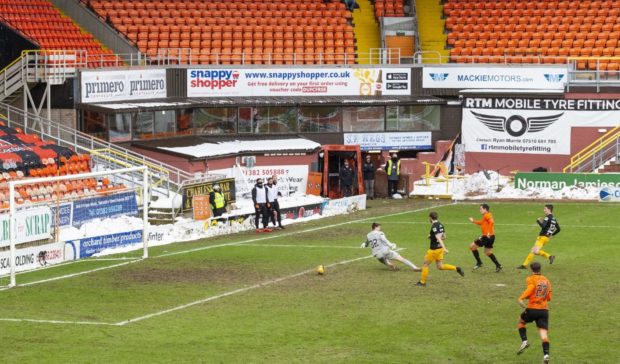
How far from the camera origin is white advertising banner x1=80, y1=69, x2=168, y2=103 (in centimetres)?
4950

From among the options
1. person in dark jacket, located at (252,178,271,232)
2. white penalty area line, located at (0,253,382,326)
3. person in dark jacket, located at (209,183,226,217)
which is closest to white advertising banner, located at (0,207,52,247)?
white penalty area line, located at (0,253,382,326)

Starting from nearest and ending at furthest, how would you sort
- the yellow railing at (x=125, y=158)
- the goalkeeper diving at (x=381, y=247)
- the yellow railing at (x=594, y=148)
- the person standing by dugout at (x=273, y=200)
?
the goalkeeper diving at (x=381, y=247), the person standing by dugout at (x=273, y=200), the yellow railing at (x=125, y=158), the yellow railing at (x=594, y=148)

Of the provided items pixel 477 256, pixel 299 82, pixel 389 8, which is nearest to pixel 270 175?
pixel 299 82

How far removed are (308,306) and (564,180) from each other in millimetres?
24023

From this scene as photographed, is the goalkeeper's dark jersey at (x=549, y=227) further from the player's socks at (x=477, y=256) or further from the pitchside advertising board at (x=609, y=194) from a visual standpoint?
the pitchside advertising board at (x=609, y=194)

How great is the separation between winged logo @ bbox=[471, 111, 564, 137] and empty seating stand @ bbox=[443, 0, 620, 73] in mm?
2867

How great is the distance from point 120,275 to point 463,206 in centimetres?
1950

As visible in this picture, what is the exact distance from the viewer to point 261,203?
141 feet

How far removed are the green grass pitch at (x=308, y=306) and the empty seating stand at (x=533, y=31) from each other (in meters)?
17.0

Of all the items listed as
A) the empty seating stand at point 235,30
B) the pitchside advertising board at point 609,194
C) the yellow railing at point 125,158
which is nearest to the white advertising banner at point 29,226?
the yellow railing at point 125,158

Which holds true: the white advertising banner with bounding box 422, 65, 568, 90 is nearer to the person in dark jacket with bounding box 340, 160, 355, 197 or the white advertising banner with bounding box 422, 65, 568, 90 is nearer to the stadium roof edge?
the stadium roof edge

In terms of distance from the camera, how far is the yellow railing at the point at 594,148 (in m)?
53.4

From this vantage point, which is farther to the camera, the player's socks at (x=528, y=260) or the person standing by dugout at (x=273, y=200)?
the person standing by dugout at (x=273, y=200)

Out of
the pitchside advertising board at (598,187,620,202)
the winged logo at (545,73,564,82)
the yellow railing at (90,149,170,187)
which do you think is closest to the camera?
the yellow railing at (90,149,170,187)
